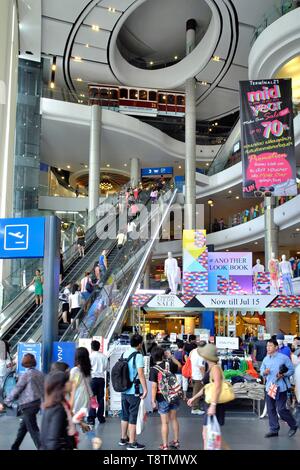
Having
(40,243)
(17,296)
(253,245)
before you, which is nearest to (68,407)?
(40,243)

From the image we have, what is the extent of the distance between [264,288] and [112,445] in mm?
10289

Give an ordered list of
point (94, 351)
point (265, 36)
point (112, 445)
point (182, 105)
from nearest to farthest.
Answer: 1. point (112, 445)
2. point (94, 351)
3. point (265, 36)
4. point (182, 105)

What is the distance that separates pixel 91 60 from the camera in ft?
92.8

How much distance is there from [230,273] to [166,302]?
2858 millimetres

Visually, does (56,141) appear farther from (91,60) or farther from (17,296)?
(17,296)

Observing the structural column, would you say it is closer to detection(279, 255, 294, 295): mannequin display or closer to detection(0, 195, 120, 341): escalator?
detection(279, 255, 294, 295): mannequin display

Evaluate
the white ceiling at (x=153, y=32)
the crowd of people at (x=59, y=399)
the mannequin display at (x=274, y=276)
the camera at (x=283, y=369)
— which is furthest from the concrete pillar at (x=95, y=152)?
the camera at (x=283, y=369)

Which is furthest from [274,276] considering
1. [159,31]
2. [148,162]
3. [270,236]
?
[159,31]

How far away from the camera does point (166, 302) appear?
14.5 metres

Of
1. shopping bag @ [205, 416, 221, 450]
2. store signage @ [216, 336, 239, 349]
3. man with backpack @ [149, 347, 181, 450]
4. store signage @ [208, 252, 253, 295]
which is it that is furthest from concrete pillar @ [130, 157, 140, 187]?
shopping bag @ [205, 416, 221, 450]

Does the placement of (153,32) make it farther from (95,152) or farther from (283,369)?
(283,369)

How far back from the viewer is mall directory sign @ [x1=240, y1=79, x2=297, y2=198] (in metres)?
16.8

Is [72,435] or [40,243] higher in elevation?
[40,243]

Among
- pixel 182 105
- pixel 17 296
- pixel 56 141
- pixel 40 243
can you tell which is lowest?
pixel 17 296
